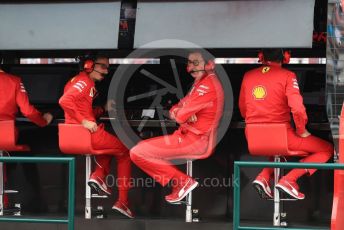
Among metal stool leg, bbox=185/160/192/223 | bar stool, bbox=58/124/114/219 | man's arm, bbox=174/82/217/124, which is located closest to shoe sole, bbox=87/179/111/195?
bar stool, bbox=58/124/114/219

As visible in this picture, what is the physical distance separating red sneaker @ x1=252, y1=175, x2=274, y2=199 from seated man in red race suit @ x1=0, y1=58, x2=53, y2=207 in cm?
223

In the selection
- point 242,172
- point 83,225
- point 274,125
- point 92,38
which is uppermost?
point 92,38

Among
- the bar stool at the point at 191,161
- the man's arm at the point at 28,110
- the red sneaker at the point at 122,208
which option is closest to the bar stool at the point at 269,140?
the bar stool at the point at 191,161

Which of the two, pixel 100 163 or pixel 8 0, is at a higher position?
pixel 8 0

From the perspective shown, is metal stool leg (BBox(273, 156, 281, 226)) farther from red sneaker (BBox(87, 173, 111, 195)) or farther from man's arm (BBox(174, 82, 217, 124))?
red sneaker (BBox(87, 173, 111, 195))

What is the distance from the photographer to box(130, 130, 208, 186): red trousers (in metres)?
7.29

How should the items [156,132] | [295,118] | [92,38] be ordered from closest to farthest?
[295,118], [92,38], [156,132]

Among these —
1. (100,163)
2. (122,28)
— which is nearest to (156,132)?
(100,163)

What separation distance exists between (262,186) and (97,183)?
5.33 ft

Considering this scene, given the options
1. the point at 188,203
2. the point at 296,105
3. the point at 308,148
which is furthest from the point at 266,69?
the point at 188,203

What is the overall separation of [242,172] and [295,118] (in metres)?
1.13

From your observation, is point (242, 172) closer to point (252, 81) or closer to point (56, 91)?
point (252, 81)

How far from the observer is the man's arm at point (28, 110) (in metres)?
7.77

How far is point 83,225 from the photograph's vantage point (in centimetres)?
759
